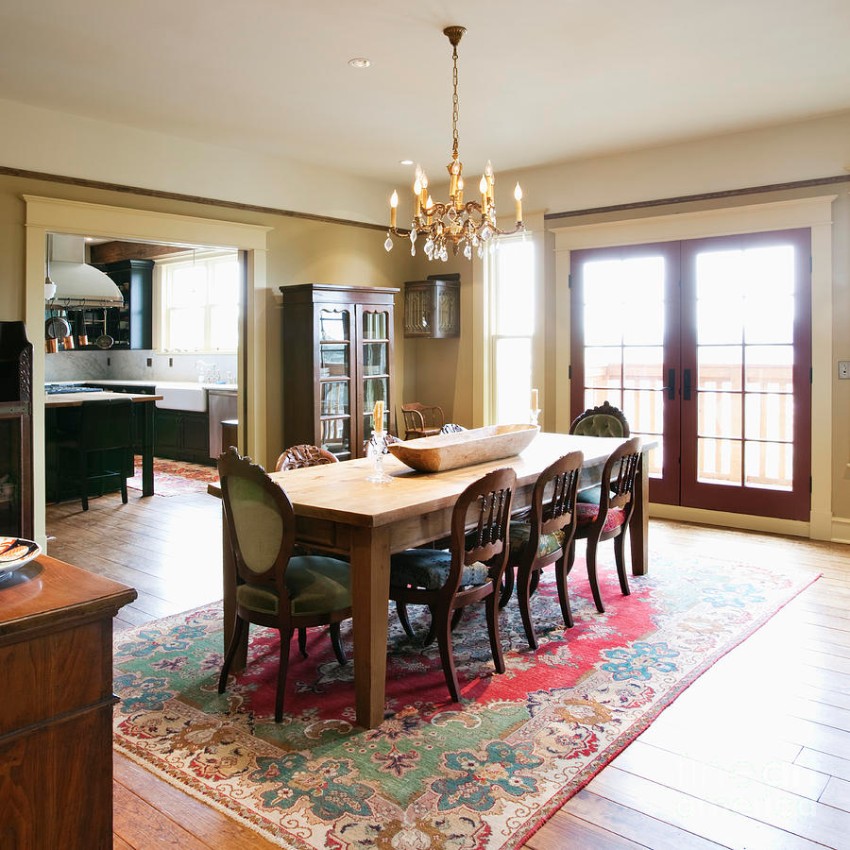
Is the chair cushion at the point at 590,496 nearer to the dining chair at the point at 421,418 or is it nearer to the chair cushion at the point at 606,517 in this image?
the chair cushion at the point at 606,517

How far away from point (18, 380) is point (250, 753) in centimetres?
281

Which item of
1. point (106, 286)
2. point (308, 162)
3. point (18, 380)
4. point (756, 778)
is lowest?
point (756, 778)

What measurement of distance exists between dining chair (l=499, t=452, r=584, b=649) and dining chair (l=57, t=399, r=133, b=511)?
428 cm

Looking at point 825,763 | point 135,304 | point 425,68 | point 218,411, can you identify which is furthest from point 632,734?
point 135,304


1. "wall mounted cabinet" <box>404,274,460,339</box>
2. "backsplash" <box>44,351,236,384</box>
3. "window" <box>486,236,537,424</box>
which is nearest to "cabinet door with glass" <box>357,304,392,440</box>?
"wall mounted cabinet" <box>404,274,460,339</box>

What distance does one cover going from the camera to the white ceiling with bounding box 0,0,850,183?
3.47 metres

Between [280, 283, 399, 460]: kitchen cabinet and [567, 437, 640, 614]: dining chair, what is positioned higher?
[280, 283, 399, 460]: kitchen cabinet

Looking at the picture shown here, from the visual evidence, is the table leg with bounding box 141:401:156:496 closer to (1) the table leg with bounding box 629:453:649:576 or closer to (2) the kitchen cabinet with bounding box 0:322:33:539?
(2) the kitchen cabinet with bounding box 0:322:33:539

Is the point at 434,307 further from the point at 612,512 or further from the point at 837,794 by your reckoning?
the point at 837,794

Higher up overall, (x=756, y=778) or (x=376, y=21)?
(x=376, y=21)

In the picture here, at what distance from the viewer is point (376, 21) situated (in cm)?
354

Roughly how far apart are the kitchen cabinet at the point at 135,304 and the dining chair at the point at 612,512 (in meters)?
7.87

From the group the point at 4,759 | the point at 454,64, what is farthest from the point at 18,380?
the point at 4,759

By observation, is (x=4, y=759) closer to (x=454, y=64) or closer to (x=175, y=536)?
(x=454, y=64)
